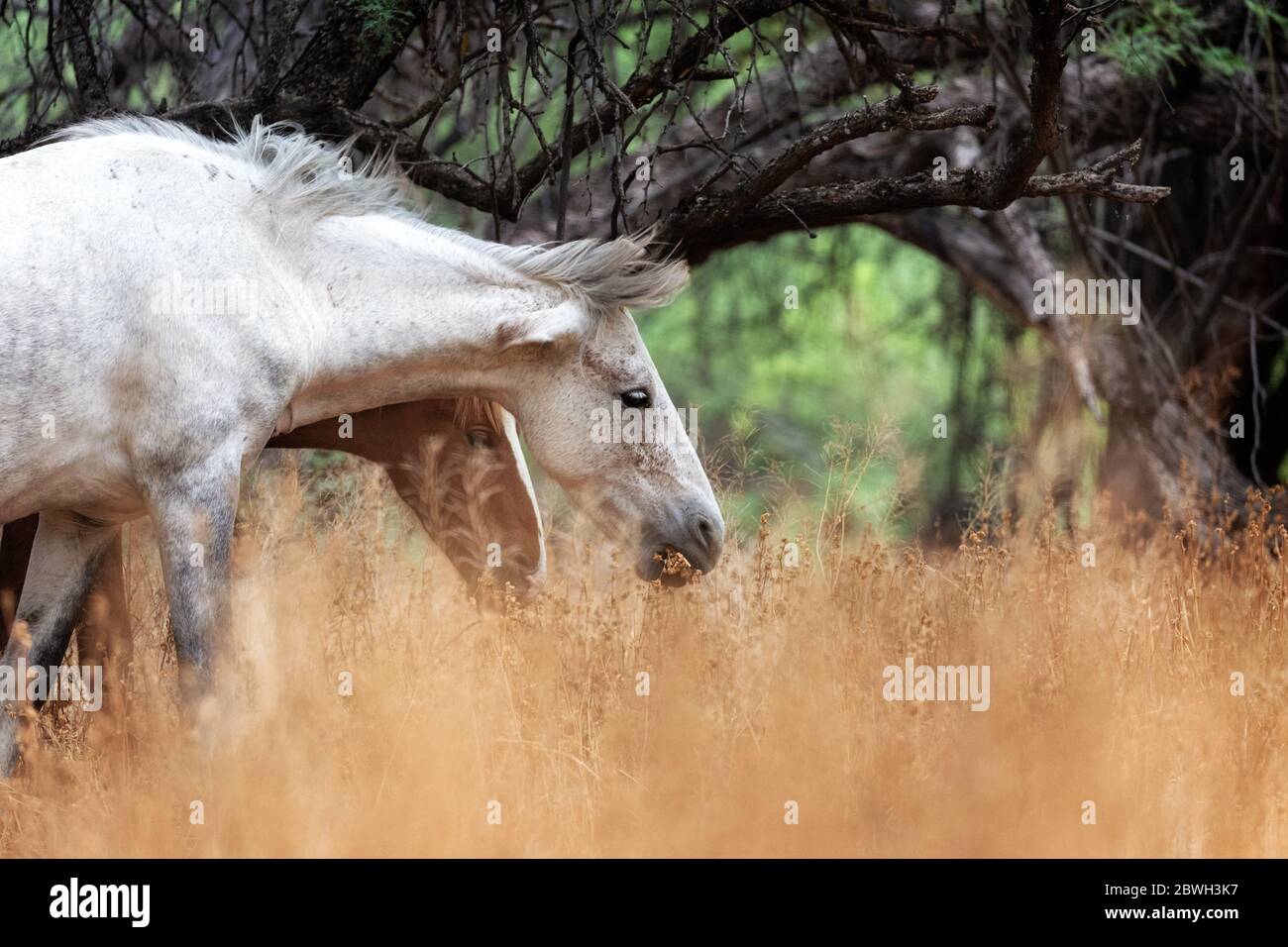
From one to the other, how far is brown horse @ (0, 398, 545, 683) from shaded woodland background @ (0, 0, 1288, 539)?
0.77 meters

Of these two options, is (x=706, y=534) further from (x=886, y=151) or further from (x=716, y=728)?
(x=886, y=151)

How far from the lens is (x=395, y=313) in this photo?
4359 millimetres

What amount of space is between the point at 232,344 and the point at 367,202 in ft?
2.63

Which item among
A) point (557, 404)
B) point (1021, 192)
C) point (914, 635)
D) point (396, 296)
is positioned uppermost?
point (1021, 192)

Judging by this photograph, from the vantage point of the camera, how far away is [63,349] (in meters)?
3.88

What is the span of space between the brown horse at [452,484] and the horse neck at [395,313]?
343 mm

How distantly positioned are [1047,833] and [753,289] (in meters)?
8.78

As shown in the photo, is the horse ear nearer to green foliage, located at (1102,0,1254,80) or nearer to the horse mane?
the horse mane

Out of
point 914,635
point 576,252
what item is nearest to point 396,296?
point 576,252

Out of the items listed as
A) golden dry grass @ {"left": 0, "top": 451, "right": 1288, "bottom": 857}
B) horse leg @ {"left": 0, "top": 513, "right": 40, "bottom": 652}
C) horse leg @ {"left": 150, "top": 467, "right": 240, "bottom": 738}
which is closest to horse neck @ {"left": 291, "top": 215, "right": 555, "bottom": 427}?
horse leg @ {"left": 150, "top": 467, "right": 240, "bottom": 738}

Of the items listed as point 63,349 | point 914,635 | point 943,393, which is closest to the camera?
point 63,349

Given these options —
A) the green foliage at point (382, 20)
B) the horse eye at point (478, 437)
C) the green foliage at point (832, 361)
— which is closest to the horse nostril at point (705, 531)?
the green foliage at point (832, 361)
